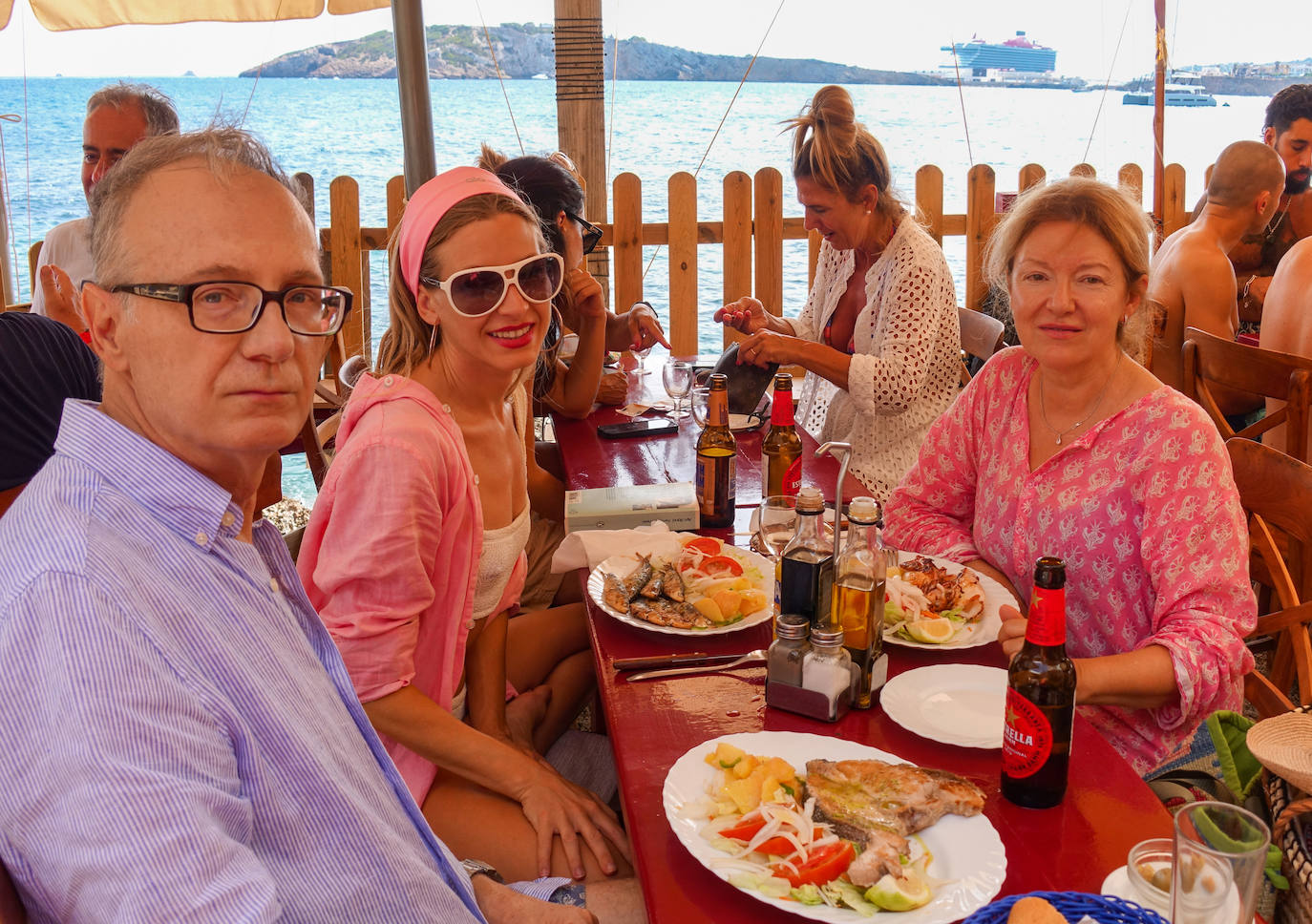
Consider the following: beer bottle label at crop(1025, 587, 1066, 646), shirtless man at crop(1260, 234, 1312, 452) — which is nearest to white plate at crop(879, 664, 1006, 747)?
beer bottle label at crop(1025, 587, 1066, 646)

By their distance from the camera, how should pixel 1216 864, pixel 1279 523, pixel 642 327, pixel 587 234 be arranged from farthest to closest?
pixel 642 327, pixel 587 234, pixel 1279 523, pixel 1216 864

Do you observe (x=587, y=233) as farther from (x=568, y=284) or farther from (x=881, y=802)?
(x=881, y=802)

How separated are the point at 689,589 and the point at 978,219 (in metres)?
5.23

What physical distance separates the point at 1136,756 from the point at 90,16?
16.1 feet

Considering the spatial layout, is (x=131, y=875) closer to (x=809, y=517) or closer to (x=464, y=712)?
(x=809, y=517)

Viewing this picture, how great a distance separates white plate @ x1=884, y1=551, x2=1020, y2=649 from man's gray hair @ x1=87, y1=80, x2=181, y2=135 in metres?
3.71

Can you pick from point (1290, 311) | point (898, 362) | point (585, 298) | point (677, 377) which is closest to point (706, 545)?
point (677, 377)

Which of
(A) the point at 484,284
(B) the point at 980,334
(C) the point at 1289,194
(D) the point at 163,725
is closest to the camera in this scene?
(D) the point at 163,725

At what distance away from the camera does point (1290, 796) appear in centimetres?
165

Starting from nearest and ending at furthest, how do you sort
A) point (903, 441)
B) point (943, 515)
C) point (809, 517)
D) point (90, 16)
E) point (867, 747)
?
point (867, 747)
point (809, 517)
point (943, 515)
point (903, 441)
point (90, 16)

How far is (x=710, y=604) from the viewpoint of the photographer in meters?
1.88

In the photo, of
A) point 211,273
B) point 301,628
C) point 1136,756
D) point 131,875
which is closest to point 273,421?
point 211,273

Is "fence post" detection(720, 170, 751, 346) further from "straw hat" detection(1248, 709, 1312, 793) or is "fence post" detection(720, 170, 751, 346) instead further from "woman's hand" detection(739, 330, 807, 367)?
"straw hat" detection(1248, 709, 1312, 793)

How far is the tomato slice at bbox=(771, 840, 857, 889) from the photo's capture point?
118 centimetres
